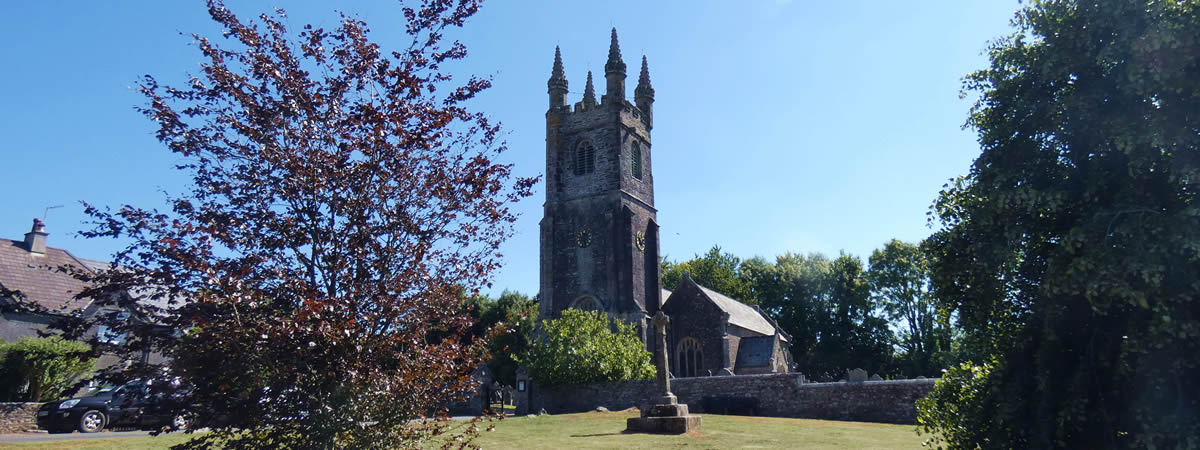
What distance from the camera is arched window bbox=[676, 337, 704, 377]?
145 ft

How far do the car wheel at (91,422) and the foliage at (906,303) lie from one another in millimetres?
55631

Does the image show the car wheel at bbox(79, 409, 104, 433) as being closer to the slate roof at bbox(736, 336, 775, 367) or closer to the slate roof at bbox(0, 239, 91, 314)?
the slate roof at bbox(0, 239, 91, 314)

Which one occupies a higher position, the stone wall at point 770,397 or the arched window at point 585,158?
the arched window at point 585,158

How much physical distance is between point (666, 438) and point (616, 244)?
26497mm

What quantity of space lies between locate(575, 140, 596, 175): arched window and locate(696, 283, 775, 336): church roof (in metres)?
9.94

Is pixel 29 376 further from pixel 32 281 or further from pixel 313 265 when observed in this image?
pixel 313 265

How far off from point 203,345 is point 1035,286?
8.66 m

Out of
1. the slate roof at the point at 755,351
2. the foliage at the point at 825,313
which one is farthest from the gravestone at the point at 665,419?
the foliage at the point at 825,313

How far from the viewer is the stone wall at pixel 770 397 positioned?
79.9 ft

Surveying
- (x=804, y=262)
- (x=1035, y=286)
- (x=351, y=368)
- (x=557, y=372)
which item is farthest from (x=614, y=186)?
(x=351, y=368)

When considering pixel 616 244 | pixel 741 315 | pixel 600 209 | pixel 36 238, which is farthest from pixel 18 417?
pixel 741 315

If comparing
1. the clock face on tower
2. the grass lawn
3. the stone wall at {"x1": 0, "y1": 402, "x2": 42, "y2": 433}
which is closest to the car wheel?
the stone wall at {"x1": 0, "y1": 402, "x2": 42, "y2": 433}

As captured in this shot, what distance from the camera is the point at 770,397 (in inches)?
1069

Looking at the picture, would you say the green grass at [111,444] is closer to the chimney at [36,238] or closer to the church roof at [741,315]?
the chimney at [36,238]
